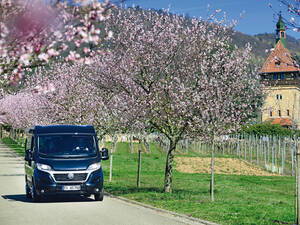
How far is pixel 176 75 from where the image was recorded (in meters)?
17.8

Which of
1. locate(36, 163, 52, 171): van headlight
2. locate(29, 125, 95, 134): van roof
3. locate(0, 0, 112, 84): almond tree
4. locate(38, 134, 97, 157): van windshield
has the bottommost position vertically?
locate(36, 163, 52, 171): van headlight

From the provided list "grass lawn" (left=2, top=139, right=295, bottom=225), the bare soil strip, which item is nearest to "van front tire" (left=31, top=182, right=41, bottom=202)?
"grass lawn" (left=2, top=139, right=295, bottom=225)

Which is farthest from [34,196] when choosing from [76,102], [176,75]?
[76,102]

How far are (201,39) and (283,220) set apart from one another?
7940mm

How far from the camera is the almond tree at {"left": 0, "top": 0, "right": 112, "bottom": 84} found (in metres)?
7.12

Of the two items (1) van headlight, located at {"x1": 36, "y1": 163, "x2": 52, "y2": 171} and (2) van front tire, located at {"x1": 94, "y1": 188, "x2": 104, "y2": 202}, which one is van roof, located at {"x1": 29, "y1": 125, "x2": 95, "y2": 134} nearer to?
(1) van headlight, located at {"x1": 36, "y1": 163, "x2": 52, "y2": 171}

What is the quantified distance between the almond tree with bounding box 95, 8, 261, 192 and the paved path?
344 centimetres

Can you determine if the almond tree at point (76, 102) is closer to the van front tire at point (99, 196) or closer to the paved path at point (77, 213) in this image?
the van front tire at point (99, 196)

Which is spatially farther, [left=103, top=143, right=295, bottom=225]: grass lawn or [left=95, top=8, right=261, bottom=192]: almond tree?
[left=95, top=8, right=261, bottom=192]: almond tree

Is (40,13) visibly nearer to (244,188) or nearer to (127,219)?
(127,219)

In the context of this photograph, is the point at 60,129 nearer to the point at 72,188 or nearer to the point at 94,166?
the point at 94,166

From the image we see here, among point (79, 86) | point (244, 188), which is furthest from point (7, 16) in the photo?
point (79, 86)

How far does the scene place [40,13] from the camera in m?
7.11

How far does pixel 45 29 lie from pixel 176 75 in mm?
10480
